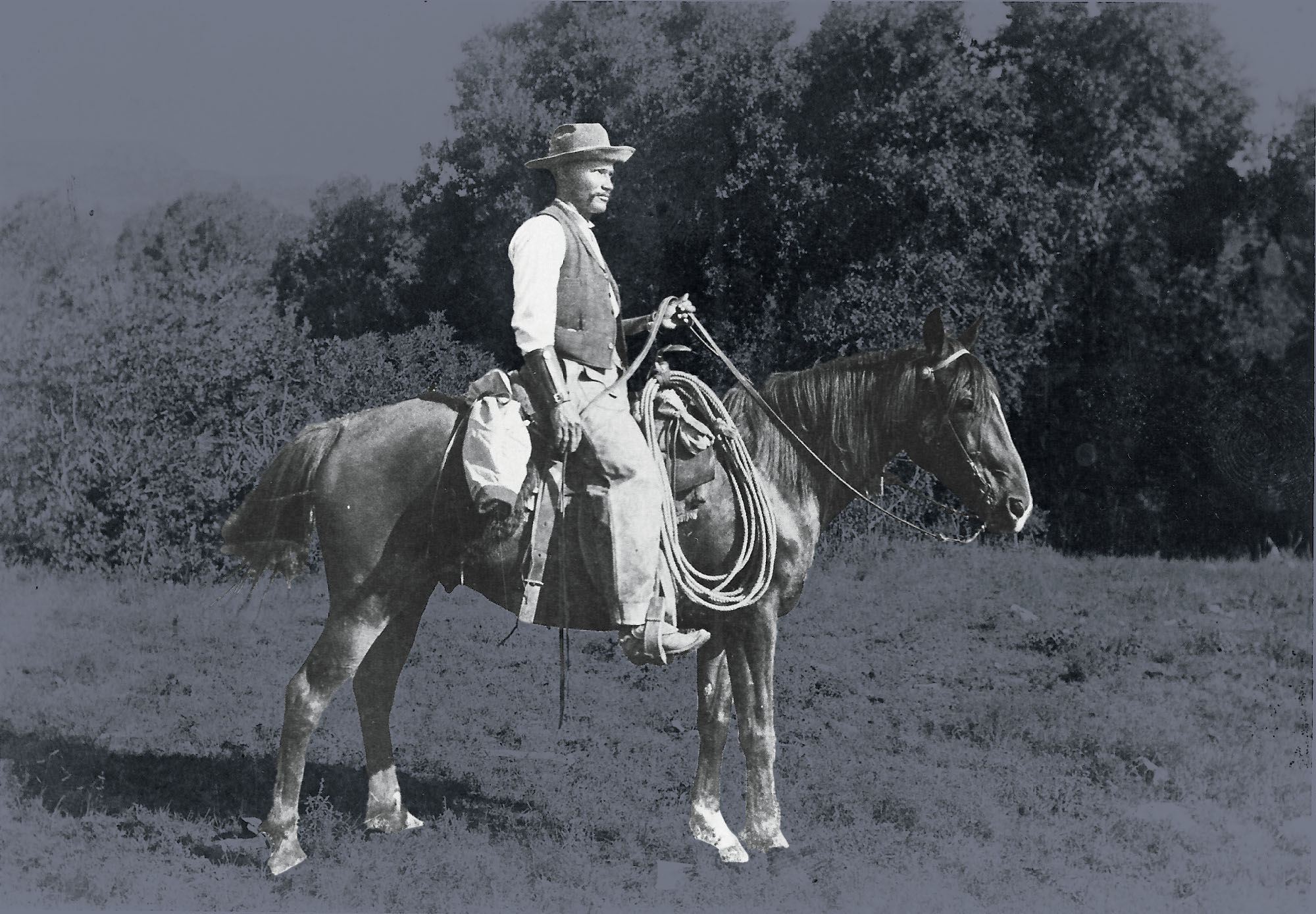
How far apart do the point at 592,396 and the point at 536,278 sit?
649 millimetres

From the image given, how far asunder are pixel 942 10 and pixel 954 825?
793 cm

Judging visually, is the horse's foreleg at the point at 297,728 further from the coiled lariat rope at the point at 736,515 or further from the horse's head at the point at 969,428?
the horse's head at the point at 969,428

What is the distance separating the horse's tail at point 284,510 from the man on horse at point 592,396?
126cm

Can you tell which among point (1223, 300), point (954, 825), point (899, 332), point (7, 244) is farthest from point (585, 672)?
point (1223, 300)

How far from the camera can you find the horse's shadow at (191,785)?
6.48 m

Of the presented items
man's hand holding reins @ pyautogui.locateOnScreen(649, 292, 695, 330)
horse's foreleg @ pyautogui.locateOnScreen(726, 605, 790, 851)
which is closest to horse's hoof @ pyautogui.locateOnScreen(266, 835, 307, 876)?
horse's foreleg @ pyautogui.locateOnScreen(726, 605, 790, 851)

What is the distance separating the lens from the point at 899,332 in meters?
10.8

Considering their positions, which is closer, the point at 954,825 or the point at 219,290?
the point at 954,825

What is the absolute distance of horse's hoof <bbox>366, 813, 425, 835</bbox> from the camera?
6.37 metres

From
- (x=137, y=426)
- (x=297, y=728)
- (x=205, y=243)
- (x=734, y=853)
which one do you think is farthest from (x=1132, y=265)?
(x=137, y=426)

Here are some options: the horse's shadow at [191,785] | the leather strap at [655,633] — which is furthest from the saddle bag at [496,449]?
the horse's shadow at [191,785]

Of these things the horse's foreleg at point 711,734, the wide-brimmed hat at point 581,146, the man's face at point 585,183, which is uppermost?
the wide-brimmed hat at point 581,146

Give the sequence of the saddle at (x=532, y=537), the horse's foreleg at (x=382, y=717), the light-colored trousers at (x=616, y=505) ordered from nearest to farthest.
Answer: the light-colored trousers at (x=616, y=505) < the saddle at (x=532, y=537) < the horse's foreleg at (x=382, y=717)

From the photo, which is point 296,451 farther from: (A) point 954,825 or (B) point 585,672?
(A) point 954,825
